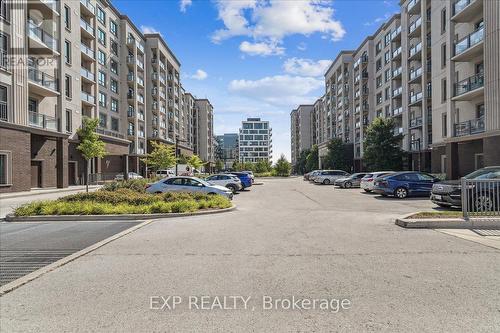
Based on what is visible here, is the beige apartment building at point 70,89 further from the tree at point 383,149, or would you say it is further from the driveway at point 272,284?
the tree at point 383,149

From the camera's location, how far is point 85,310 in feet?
13.0

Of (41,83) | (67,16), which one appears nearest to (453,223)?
(41,83)

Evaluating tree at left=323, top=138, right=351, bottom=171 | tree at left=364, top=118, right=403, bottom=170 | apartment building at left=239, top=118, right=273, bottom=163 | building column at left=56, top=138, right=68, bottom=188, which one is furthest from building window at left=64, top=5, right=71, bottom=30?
apartment building at left=239, top=118, right=273, bottom=163

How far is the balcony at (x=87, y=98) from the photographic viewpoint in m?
36.4

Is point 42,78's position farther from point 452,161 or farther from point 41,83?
point 452,161

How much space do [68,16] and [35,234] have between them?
31211 millimetres

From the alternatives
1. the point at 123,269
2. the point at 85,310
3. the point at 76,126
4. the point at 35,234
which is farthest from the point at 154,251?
the point at 76,126

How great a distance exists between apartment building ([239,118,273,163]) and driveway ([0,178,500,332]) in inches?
6746

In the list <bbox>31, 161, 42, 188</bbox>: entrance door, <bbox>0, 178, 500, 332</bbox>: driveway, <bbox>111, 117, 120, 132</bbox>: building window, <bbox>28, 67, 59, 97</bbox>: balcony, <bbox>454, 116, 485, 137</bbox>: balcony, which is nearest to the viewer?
<bbox>0, 178, 500, 332</bbox>: driveway

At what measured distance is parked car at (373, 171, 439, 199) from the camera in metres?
18.6

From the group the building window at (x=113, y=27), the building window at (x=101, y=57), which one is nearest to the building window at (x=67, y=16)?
the building window at (x=101, y=57)

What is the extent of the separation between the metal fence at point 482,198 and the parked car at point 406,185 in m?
9.03

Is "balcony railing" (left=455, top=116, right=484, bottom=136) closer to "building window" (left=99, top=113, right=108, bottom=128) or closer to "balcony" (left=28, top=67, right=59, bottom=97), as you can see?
"balcony" (left=28, top=67, right=59, bottom=97)

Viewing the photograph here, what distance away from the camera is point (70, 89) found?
3250cm
